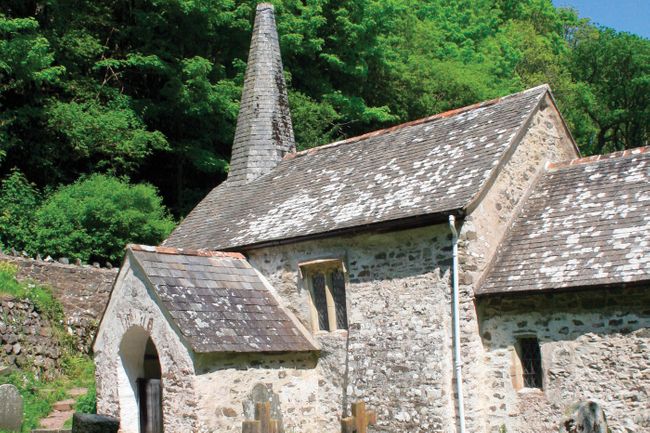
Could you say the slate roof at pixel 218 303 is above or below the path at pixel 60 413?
above

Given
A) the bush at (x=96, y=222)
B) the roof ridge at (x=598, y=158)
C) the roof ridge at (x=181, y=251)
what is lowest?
the roof ridge at (x=181, y=251)

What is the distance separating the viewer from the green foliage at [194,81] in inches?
1123

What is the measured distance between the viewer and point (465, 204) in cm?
1345

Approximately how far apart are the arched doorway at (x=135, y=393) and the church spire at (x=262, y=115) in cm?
638

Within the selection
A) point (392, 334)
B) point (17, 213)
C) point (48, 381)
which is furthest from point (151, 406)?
point (17, 213)

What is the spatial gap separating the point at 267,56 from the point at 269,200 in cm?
657

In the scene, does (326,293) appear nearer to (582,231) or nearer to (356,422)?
(582,231)

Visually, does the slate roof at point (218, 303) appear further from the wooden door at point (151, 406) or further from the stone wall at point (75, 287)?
the stone wall at point (75, 287)

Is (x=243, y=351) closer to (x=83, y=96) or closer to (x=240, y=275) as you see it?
(x=240, y=275)

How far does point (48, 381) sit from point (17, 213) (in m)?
8.82

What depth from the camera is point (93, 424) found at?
9891mm

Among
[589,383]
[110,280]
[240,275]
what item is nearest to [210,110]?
[110,280]

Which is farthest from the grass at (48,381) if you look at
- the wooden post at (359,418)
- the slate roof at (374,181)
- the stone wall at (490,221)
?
the wooden post at (359,418)

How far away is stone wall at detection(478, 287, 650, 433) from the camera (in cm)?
1202
